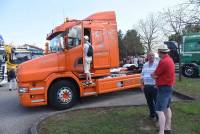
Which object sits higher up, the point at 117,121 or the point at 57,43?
the point at 57,43

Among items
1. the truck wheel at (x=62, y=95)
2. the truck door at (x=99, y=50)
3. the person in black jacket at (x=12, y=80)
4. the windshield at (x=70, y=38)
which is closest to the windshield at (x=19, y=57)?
the person in black jacket at (x=12, y=80)

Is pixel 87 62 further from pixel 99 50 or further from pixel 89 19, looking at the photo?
pixel 89 19

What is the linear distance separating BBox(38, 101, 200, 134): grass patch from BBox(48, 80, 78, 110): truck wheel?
111 cm

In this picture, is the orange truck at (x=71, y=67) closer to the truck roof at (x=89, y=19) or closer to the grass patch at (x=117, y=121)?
the truck roof at (x=89, y=19)

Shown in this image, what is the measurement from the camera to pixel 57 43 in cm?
1212

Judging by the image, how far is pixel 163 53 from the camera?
283 inches

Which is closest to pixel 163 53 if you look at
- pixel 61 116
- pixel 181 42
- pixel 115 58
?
pixel 61 116

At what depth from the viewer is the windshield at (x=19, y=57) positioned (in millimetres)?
27702

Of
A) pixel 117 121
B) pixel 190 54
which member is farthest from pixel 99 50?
pixel 190 54

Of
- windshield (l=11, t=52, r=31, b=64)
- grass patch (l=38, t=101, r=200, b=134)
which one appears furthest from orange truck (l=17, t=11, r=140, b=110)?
windshield (l=11, t=52, r=31, b=64)

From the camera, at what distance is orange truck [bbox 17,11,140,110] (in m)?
10.9

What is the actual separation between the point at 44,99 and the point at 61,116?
1519 mm

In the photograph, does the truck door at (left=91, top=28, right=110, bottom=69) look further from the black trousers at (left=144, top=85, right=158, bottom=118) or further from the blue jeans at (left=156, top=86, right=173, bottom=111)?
the blue jeans at (left=156, top=86, right=173, bottom=111)

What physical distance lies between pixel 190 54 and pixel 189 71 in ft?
3.77
